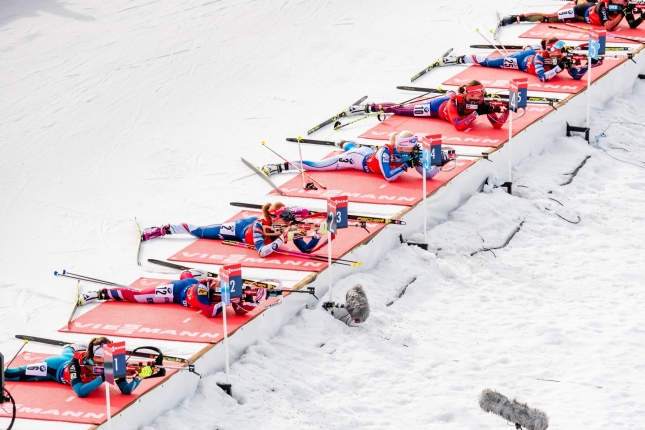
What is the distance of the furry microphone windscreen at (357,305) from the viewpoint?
1343 cm

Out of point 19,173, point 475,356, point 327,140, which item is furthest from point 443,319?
point 19,173

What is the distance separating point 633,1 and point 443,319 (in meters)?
11.2

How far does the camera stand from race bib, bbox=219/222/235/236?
49.0 feet

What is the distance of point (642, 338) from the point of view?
13555mm

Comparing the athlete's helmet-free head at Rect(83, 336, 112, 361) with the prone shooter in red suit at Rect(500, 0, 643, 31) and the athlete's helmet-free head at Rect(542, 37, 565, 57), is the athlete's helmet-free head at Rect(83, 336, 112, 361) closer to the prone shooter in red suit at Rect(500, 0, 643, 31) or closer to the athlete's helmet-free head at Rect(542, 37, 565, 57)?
the athlete's helmet-free head at Rect(542, 37, 565, 57)

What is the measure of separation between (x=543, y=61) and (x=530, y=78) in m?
0.39

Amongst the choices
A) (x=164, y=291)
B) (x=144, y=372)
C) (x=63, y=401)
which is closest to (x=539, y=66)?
(x=164, y=291)

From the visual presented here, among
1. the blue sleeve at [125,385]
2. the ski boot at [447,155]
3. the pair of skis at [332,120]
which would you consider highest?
the ski boot at [447,155]

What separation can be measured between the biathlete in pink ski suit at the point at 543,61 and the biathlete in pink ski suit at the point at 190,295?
7849 mm

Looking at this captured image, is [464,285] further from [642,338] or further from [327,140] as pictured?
Answer: [327,140]

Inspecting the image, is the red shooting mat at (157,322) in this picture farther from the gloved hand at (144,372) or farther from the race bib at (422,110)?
the race bib at (422,110)

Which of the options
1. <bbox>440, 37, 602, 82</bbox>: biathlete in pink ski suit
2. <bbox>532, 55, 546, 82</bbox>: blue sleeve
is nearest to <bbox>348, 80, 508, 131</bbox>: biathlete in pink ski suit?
<bbox>532, 55, 546, 82</bbox>: blue sleeve

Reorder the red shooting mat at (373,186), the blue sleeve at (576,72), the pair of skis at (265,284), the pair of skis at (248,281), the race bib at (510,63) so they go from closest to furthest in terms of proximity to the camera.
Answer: the pair of skis at (265,284) < the pair of skis at (248,281) < the red shooting mat at (373,186) < the blue sleeve at (576,72) < the race bib at (510,63)

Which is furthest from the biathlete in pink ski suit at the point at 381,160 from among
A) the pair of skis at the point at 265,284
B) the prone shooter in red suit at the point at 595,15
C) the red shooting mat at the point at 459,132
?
the prone shooter in red suit at the point at 595,15
